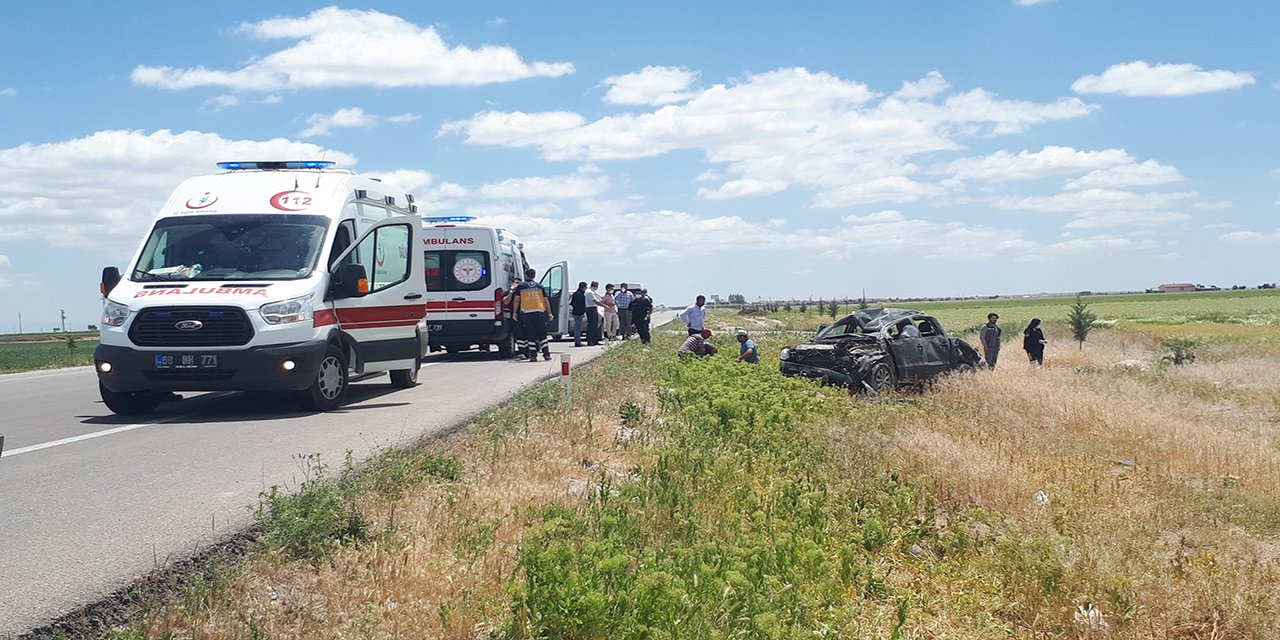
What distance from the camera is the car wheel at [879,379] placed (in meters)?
16.2

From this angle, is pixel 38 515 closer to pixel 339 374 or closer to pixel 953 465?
pixel 339 374

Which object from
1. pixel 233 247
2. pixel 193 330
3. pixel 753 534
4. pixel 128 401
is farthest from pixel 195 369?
pixel 753 534

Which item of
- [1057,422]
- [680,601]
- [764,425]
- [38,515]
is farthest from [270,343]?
[1057,422]

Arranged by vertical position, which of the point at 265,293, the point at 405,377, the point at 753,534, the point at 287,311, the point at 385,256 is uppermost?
the point at 385,256

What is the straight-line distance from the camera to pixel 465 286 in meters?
22.6

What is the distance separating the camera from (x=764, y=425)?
417 inches

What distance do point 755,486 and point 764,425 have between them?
2.74m

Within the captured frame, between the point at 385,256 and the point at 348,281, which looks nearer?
the point at 348,281

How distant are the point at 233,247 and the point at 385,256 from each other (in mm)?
2128

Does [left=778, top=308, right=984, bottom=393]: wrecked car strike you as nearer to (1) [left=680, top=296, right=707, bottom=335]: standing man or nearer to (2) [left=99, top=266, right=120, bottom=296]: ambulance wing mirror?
(1) [left=680, top=296, right=707, bottom=335]: standing man

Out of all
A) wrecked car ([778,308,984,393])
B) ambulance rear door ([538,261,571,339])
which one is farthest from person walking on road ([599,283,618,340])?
wrecked car ([778,308,984,393])

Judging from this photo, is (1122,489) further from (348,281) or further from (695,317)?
(695,317)

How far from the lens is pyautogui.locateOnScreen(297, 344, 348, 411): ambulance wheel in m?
11.7

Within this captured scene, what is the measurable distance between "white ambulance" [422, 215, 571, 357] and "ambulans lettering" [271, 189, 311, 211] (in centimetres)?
991
